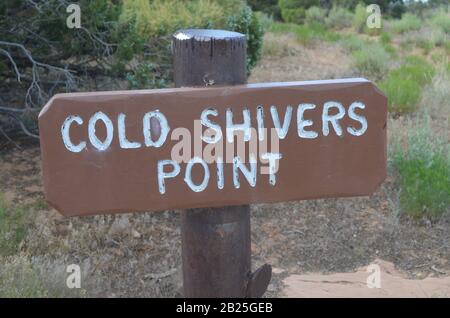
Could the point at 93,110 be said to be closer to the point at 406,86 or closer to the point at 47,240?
the point at 47,240

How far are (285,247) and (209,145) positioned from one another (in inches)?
94.2

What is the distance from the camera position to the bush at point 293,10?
61.8 feet

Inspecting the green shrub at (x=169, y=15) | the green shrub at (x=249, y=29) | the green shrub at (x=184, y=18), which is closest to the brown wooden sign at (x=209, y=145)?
the green shrub at (x=184, y=18)

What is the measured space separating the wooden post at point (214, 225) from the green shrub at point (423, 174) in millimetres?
2486

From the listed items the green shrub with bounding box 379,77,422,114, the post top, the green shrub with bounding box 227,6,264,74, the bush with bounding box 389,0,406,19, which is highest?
the post top

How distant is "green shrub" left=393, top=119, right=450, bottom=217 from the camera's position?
4.18m

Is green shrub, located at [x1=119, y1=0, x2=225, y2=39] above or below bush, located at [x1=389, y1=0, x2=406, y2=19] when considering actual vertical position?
above

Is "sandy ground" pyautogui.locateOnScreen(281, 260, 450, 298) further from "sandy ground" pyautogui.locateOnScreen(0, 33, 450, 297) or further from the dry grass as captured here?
the dry grass

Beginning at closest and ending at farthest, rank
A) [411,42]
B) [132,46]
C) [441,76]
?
[132,46] < [441,76] < [411,42]

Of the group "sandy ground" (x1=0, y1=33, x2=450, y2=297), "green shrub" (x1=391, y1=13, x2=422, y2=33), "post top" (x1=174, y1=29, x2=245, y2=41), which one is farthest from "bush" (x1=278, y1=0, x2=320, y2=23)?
"post top" (x1=174, y1=29, x2=245, y2=41)

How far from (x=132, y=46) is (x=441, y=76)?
4.18 meters

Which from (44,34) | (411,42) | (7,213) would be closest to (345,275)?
(7,213)

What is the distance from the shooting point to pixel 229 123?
1.70 m

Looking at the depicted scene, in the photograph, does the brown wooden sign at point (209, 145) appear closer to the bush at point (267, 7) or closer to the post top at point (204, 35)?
the post top at point (204, 35)
